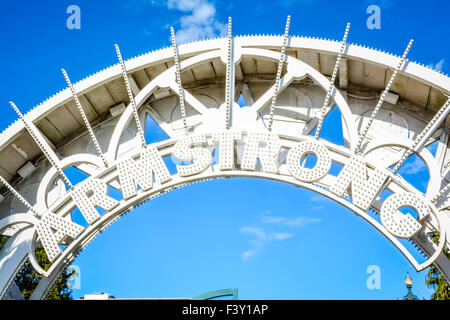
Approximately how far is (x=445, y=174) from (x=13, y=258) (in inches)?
364

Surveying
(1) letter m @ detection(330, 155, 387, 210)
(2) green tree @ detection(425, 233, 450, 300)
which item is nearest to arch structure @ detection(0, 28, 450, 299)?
(1) letter m @ detection(330, 155, 387, 210)

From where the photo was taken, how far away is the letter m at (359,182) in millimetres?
Answer: 9218

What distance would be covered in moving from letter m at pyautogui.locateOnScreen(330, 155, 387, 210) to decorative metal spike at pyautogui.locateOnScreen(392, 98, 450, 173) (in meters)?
0.51

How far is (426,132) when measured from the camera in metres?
9.38

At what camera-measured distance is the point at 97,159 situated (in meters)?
10.8

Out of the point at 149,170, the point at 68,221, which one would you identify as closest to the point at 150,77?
the point at 149,170

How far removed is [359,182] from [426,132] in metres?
1.55

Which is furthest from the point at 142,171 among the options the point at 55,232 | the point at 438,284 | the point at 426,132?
the point at 438,284

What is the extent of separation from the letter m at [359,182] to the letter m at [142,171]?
3.35m

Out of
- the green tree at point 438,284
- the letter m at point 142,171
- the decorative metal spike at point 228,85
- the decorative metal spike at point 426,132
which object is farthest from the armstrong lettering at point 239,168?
the green tree at point 438,284

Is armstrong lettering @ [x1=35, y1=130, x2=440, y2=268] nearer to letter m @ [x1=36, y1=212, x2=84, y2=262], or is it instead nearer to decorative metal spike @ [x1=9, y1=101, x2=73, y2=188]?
letter m @ [x1=36, y1=212, x2=84, y2=262]

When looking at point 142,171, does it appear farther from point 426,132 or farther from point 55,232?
point 426,132
